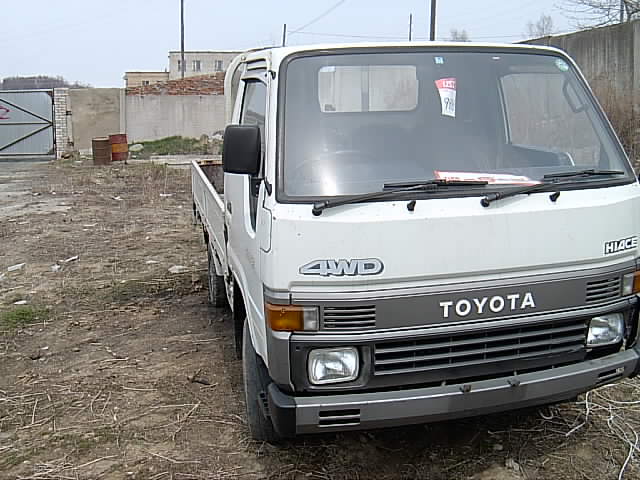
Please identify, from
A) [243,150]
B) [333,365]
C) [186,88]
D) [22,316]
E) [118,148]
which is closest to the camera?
[333,365]

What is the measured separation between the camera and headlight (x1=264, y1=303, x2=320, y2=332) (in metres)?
3.01

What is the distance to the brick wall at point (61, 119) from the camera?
24.9 m

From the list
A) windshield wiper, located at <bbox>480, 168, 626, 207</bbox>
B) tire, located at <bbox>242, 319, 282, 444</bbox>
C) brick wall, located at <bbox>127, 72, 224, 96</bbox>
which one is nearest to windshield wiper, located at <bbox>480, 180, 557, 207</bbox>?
windshield wiper, located at <bbox>480, 168, 626, 207</bbox>

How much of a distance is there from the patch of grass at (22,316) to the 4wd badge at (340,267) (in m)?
4.13

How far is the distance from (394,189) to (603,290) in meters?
1.11

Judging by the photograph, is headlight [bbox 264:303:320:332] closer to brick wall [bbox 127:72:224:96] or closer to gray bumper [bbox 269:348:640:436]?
gray bumper [bbox 269:348:640:436]

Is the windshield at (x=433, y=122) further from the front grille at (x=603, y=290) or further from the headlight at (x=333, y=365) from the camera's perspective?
the headlight at (x=333, y=365)

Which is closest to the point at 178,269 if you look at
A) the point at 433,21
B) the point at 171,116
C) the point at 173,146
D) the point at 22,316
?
the point at 22,316

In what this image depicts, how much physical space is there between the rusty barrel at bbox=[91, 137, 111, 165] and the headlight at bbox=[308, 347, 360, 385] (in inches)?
719

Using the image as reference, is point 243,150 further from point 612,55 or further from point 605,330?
point 612,55

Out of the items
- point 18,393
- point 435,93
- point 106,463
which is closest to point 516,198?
point 435,93

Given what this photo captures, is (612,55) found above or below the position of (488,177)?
above

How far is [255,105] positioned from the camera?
4195mm

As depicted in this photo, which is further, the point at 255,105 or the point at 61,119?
the point at 61,119
